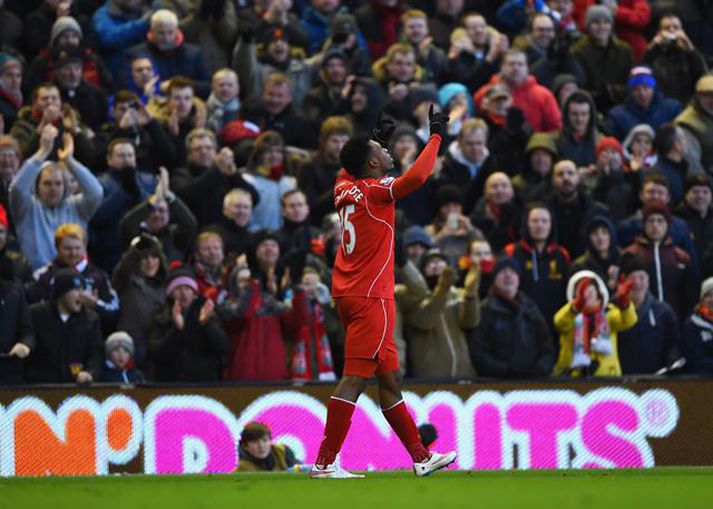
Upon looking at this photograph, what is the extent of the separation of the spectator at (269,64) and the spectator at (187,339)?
4.41 metres

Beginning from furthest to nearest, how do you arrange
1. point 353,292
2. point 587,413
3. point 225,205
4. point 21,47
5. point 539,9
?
point 539,9 < point 21,47 < point 225,205 < point 587,413 < point 353,292

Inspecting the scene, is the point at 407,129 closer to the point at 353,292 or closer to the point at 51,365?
the point at 51,365

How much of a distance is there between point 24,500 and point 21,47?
10.9m

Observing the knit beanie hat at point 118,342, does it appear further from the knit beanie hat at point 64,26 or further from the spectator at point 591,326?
the knit beanie hat at point 64,26

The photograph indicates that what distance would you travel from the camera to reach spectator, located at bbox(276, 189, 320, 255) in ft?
52.7

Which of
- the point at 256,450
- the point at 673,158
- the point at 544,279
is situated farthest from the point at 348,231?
the point at 673,158

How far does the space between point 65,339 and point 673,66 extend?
9.17 m

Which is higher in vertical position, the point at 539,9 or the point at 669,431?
the point at 539,9

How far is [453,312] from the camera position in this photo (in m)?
15.3

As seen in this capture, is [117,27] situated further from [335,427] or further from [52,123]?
[335,427]

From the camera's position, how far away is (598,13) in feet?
65.5

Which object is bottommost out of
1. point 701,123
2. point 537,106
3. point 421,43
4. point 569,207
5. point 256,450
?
point 256,450

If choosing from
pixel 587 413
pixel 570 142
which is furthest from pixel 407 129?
pixel 587 413

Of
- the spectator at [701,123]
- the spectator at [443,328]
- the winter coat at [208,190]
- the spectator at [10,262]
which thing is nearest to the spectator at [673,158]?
the spectator at [701,123]
